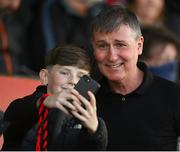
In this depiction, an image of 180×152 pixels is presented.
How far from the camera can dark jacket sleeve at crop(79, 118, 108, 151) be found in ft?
9.55

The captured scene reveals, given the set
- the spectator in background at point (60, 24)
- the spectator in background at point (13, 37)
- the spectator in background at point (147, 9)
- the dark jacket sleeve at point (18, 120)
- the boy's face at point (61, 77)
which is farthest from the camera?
the spectator in background at point (147, 9)

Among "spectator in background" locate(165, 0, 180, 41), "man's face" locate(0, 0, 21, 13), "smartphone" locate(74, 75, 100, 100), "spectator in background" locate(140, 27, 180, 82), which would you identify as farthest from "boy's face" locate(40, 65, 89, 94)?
"spectator in background" locate(165, 0, 180, 41)

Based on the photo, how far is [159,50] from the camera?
5.57 metres

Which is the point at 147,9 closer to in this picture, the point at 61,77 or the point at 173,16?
the point at 173,16

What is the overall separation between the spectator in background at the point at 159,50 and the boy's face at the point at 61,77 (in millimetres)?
2239

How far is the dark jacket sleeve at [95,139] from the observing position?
2.91m

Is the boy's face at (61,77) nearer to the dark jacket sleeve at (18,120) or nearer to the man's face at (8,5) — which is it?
the dark jacket sleeve at (18,120)

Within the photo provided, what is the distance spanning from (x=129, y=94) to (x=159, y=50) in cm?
204

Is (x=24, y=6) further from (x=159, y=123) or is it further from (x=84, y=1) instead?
(x=159, y=123)

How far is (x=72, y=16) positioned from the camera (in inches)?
255

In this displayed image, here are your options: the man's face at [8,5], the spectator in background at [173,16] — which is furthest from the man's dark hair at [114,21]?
the spectator in background at [173,16]

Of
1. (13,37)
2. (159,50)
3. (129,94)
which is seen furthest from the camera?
(13,37)

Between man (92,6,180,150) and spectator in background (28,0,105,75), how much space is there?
256cm

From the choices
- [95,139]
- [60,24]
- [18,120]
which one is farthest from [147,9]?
[95,139]
